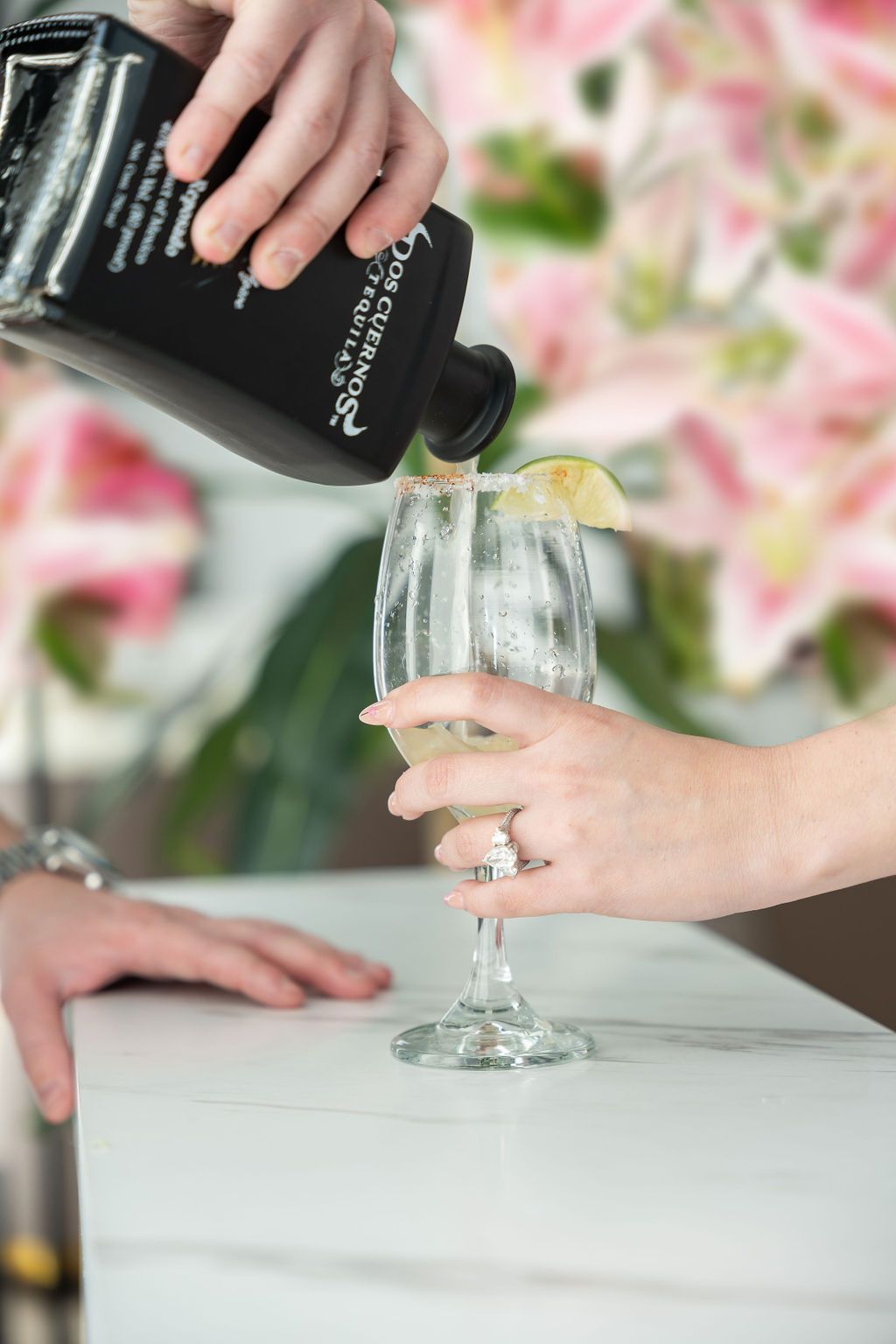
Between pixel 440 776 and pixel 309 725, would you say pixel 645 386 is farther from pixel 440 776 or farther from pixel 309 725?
pixel 440 776

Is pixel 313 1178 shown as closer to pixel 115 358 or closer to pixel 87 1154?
pixel 87 1154

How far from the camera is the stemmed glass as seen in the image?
541mm

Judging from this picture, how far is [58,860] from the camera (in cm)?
76

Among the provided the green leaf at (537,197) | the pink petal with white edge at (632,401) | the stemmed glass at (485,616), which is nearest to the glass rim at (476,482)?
the stemmed glass at (485,616)

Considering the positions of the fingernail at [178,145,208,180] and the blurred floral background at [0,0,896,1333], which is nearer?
the fingernail at [178,145,208,180]

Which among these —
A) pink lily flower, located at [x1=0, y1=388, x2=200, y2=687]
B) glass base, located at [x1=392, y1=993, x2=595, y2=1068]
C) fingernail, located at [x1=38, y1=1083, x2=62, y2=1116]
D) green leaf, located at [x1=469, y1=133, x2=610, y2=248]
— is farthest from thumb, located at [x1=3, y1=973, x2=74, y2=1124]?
green leaf, located at [x1=469, y1=133, x2=610, y2=248]

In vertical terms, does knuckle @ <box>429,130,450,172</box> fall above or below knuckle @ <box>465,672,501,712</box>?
above

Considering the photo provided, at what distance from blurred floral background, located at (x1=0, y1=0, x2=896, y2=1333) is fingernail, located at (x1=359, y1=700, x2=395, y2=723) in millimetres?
685

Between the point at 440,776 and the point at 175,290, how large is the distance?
0.20 meters

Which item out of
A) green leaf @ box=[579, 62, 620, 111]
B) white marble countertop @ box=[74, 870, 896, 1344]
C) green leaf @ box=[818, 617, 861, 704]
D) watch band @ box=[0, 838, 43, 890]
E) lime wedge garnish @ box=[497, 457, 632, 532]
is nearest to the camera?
white marble countertop @ box=[74, 870, 896, 1344]

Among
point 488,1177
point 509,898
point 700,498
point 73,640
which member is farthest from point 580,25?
point 488,1177

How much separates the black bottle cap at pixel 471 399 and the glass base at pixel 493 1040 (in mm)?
234

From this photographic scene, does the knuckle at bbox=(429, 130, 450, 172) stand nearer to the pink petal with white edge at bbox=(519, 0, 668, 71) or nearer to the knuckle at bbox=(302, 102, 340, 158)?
the knuckle at bbox=(302, 102, 340, 158)

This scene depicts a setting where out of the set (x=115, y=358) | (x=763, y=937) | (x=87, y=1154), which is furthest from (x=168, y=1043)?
(x=763, y=937)
